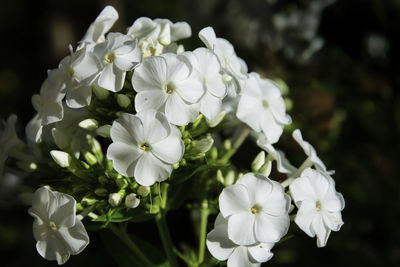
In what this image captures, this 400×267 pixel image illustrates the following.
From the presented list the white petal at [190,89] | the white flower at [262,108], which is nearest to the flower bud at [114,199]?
the white petal at [190,89]

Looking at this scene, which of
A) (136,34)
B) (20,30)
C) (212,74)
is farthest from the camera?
(20,30)

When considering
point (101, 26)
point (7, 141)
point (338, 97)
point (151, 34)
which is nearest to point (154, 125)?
point (151, 34)

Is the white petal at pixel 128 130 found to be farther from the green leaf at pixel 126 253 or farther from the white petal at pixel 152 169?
the green leaf at pixel 126 253

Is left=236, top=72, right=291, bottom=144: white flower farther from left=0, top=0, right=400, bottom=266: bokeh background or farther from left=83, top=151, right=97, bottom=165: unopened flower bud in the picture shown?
left=0, top=0, right=400, bottom=266: bokeh background

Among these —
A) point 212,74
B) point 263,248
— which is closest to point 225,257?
point 263,248

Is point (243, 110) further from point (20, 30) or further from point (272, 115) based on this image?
point (20, 30)

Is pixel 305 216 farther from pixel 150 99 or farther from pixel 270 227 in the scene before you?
pixel 150 99

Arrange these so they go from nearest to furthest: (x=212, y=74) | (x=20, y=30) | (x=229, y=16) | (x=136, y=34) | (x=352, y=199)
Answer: (x=212, y=74)
(x=136, y=34)
(x=352, y=199)
(x=229, y=16)
(x=20, y=30)
